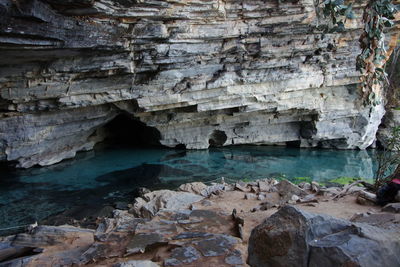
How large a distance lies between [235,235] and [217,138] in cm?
1228

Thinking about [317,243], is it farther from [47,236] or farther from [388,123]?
[388,123]

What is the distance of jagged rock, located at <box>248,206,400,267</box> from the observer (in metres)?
2.06

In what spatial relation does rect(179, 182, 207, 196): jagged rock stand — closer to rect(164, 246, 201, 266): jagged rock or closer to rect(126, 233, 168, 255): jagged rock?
rect(126, 233, 168, 255): jagged rock

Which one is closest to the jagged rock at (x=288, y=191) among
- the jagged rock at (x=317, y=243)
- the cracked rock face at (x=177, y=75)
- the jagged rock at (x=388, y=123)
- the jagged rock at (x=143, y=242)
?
the jagged rock at (x=143, y=242)

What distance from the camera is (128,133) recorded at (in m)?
18.1

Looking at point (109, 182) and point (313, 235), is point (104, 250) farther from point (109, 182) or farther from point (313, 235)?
point (109, 182)

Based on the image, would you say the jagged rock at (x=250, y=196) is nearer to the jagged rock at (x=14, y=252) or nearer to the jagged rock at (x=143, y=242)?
the jagged rock at (x=143, y=242)

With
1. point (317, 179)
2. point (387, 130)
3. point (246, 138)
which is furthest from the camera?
point (387, 130)

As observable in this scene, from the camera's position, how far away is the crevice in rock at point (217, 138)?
52.4 ft

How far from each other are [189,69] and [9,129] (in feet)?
20.4

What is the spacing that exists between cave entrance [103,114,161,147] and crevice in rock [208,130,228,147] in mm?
2535

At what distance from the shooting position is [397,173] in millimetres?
5324

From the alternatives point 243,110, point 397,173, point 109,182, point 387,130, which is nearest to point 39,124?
point 109,182

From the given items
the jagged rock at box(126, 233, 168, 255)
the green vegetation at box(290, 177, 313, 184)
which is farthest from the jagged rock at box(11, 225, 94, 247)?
the green vegetation at box(290, 177, 313, 184)
